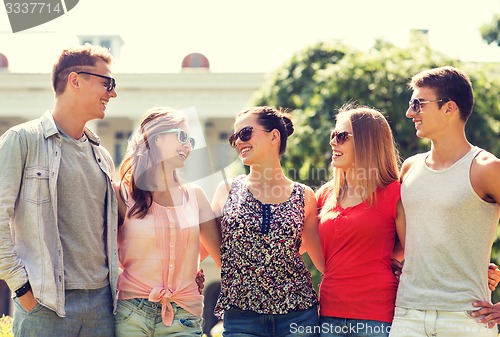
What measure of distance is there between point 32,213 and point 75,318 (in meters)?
0.59

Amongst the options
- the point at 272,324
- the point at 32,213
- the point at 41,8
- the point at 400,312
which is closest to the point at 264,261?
the point at 272,324

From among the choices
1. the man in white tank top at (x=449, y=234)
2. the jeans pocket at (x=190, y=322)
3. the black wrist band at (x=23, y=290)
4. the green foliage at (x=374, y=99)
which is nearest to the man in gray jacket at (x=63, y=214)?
the black wrist band at (x=23, y=290)

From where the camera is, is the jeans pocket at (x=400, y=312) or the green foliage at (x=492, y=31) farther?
the green foliage at (x=492, y=31)

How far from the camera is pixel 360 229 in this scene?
14.2 feet

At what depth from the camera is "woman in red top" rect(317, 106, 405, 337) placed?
166 inches

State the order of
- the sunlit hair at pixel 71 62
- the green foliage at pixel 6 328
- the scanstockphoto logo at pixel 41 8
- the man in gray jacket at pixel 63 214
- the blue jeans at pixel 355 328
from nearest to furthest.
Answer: the man in gray jacket at pixel 63 214
the blue jeans at pixel 355 328
the sunlit hair at pixel 71 62
the green foliage at pixel 6 328
the scanstockphoto logo at pixel 41 8

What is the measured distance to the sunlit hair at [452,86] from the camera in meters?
4.19

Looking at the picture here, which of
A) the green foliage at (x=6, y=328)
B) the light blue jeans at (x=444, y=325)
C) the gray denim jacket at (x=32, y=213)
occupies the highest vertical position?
the gray denim jacket at (x=32, y=213)

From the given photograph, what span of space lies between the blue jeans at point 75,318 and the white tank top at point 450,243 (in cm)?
156

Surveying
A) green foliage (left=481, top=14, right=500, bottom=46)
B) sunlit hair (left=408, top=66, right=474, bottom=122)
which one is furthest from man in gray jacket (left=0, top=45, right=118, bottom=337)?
green foliage (left=481, top=14, right=500, bottom=46)

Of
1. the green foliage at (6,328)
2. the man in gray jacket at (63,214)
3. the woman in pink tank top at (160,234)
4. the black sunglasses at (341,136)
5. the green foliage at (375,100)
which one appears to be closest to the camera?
the man in gray jacket at (63,214)

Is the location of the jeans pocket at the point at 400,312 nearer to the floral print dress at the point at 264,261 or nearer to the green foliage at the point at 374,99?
the floral print dress at the point at 264,261

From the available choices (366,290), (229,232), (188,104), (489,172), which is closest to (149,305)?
(229,232)

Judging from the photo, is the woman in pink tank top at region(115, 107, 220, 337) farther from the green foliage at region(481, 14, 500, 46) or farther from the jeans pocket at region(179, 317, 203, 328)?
the green foliage at region(481, 14, 500, 46)
